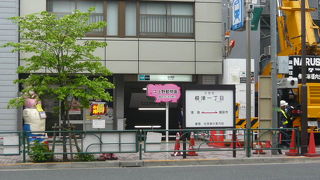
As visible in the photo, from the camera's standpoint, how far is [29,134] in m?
13.5

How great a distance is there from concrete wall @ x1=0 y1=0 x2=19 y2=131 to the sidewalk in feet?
16.5

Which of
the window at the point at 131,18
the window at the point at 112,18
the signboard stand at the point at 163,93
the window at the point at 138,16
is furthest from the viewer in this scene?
the window at the point at 131,18

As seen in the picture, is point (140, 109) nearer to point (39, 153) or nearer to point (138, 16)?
point (138, 16)

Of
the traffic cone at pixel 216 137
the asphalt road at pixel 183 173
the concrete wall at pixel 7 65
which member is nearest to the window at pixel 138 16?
the concrete wall at pixel 7 65

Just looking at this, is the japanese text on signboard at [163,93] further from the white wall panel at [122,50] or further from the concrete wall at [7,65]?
the concrete wall at [7,65]

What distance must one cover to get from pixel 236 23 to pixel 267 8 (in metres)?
14.5

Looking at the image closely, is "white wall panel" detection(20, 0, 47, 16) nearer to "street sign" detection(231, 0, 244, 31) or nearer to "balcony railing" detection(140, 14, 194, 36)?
"balcony railing" detection(140, 14, 194, 36)

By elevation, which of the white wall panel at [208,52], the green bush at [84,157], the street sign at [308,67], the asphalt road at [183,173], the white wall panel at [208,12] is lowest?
the asphalt road at [183,173]

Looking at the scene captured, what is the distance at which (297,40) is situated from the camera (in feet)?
61.1

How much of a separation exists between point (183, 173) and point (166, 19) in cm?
1075

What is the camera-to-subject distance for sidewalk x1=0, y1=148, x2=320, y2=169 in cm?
1293

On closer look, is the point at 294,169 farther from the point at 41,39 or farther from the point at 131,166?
the point at 41,39

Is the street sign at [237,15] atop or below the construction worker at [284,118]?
atop

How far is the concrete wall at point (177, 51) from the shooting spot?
2033cm
